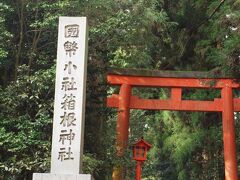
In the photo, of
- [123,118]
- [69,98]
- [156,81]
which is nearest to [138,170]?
[123,118]

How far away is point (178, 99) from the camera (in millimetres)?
11453

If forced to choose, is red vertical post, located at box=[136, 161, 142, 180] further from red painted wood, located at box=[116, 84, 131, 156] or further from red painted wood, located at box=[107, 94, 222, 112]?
red painted wood, located at box=[107, 94, 222, 112]

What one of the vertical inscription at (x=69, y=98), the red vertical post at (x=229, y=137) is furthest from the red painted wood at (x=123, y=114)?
the vertical inscription at (x=69, y=98)

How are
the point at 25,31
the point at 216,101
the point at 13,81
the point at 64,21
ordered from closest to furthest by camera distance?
1. the point at 64,21
2. the point at 13,81
3. the point at 25,31
4. the point at 216,101

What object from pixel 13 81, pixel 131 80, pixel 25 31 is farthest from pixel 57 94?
pixel 131 80

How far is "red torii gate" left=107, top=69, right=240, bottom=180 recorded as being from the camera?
36.2 ft

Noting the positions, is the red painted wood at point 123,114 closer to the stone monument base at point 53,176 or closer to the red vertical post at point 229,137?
the red vertical post at point 229,137

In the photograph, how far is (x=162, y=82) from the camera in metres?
11.4

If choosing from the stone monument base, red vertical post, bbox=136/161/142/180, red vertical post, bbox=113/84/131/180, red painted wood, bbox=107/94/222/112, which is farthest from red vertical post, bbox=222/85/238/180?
the stone monument base

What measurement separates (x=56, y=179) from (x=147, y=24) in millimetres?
6016

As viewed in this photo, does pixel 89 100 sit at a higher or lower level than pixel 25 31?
lower

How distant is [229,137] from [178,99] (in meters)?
1.44

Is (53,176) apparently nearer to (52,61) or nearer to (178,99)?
(52,61)

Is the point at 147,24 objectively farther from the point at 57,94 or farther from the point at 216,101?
the point at 57,94
